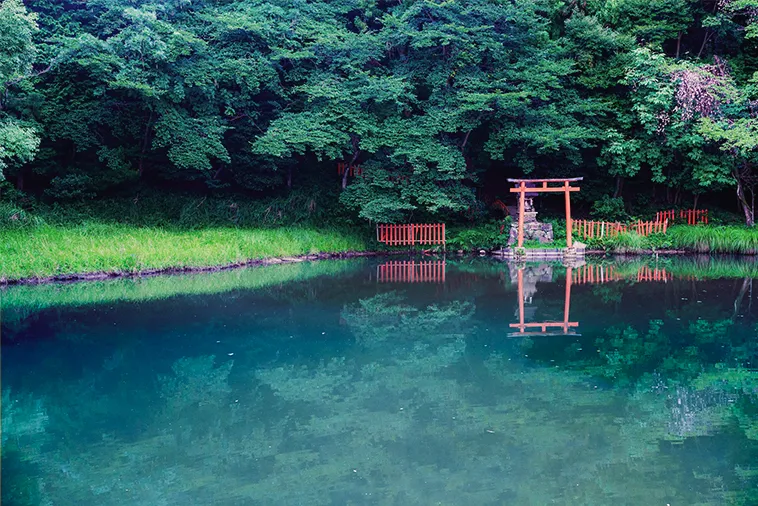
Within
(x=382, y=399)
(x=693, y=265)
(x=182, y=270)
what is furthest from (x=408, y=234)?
(x=382, y=399)

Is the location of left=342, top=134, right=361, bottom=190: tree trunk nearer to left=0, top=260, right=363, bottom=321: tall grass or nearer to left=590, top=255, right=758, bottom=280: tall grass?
left=0, top=260, right=363, bottom=321: tall grass

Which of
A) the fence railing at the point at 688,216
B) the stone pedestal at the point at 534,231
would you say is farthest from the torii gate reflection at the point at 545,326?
the fence railing at the point at 688,216

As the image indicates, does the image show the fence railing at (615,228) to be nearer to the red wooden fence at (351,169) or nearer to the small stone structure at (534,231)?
the small stone structure at (534,231)

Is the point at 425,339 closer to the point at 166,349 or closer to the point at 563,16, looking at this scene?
the point at 166,349

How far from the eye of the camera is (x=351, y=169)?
68.6ft

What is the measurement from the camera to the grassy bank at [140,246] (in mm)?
13641

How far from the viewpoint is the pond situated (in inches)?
183

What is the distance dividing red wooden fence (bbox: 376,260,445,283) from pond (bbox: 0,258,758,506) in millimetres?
2620

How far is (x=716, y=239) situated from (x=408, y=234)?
857cm

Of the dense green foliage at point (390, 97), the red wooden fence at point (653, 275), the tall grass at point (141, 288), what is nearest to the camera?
the tall grass at point (141, 288)

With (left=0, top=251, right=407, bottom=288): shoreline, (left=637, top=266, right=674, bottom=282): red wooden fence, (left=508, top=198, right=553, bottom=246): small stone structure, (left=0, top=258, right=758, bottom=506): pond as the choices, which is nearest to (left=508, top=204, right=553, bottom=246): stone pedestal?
(left=508, top=198, right=553, bottom=246): small stone structure

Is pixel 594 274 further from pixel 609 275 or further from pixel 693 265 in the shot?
pixel 693 265

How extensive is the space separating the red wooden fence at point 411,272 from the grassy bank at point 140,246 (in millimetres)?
2444

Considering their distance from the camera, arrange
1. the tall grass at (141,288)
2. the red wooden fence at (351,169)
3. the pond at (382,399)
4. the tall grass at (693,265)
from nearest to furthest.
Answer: the pond at (382,399)
the tall grass at (141,288)
the tall grass at (693,265)
the red wooden fence at (351,169)
